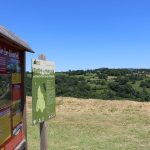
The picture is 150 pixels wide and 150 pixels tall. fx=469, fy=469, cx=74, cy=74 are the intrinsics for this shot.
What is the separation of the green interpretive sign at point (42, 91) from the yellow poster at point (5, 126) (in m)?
0.70

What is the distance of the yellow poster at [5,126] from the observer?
6.00 metres

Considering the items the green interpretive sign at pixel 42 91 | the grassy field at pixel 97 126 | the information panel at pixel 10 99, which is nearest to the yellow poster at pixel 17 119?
the information panel at pixel 10 99

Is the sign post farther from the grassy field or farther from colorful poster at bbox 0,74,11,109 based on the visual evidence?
the grassy field

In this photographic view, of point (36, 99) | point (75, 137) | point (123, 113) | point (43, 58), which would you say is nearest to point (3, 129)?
point (36, 99)

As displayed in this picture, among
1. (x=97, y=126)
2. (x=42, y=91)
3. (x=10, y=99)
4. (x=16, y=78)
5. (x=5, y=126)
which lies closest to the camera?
(x=5, y=126)

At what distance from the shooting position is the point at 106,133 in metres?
11.8

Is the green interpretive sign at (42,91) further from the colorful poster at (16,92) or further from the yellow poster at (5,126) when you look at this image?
the yellow poster at (5,126)

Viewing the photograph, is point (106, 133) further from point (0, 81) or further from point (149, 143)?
point (0, 81)

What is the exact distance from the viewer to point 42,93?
7.42m

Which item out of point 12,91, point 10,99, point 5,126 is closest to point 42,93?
point 12,91

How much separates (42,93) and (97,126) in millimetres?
5584

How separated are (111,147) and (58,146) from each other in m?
1.16

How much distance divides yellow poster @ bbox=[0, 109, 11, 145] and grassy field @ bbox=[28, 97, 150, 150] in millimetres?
3766

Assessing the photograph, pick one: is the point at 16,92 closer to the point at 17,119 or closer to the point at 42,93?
the point at 17,119
